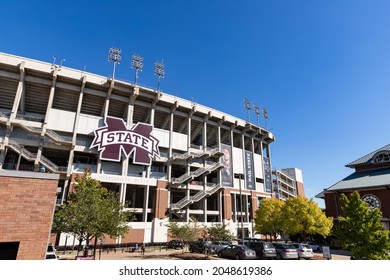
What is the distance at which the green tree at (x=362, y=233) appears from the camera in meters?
17.1

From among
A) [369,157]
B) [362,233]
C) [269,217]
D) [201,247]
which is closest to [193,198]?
[269,217]

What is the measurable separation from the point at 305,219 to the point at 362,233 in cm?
1406

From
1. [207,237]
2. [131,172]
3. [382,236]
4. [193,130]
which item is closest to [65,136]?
[131,172]

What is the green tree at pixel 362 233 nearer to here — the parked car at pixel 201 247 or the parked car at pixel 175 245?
the parked car at pixel 201 247

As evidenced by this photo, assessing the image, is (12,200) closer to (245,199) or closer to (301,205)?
(301,205)

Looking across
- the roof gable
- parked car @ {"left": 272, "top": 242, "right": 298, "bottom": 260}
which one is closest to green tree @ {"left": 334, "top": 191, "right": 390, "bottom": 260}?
parked car @ {"left": 272, "top": 242, "right": 298, "bottom": 260}

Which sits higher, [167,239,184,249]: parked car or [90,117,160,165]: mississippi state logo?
[90,117,160,165]: mississippi state logo

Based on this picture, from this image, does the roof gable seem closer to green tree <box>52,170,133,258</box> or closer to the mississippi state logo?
the mississippi state logo

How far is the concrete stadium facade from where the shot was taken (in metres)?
37.0

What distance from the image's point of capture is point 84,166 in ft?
129

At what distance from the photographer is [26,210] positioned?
9211 mm

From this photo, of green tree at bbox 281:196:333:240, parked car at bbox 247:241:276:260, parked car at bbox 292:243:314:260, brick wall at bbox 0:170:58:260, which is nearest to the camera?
brick wall at bbox 0:170:58:260

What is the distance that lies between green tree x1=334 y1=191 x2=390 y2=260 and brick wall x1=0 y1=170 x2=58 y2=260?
20272mm
